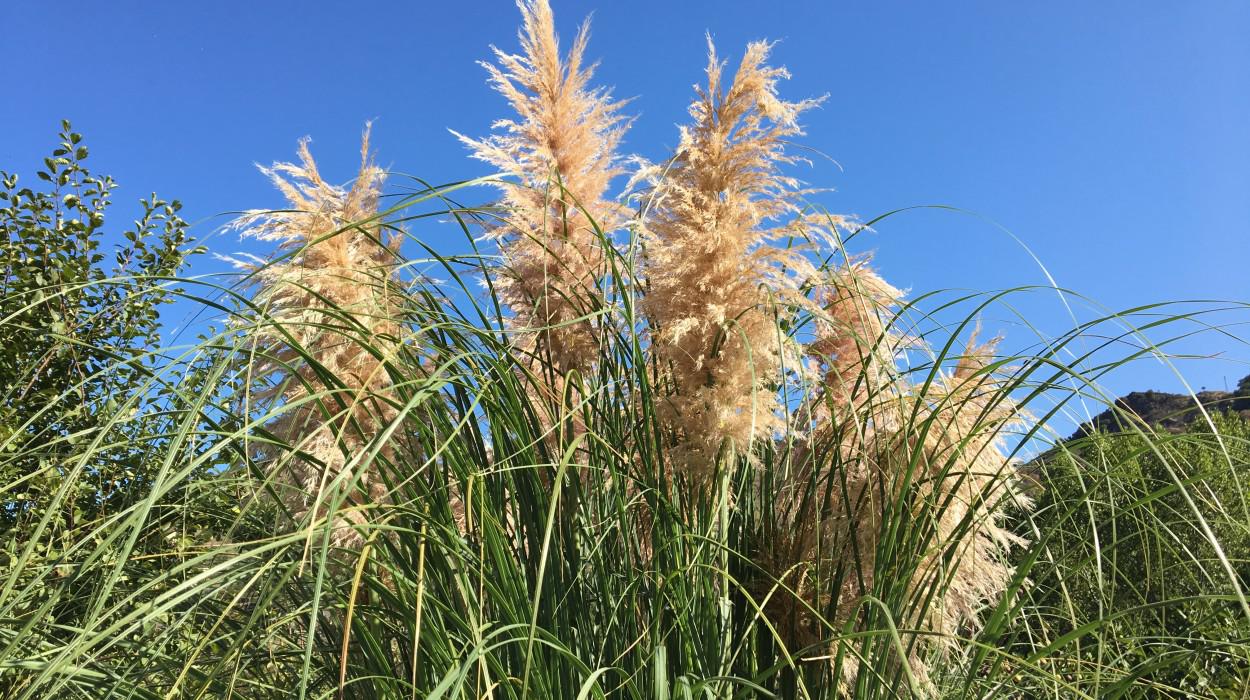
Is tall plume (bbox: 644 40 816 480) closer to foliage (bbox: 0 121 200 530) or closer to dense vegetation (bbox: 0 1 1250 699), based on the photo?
dense vegetation (bbox: 0 1 1250 699)

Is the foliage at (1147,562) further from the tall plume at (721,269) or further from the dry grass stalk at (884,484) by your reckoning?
the tall plume at (721,269)

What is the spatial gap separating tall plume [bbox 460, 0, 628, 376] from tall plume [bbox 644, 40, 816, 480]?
12.9 inches

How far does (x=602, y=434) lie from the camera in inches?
115

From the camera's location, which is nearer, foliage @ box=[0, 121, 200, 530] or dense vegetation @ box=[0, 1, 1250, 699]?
dense vegetation @ box=[0, 1, 1250, 699]

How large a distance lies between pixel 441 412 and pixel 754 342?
3.15ft

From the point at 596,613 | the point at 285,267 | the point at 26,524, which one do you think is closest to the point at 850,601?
the point at 596,613

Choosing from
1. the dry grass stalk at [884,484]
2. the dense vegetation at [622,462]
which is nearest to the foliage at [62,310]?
the dense vegetation at [622,462]

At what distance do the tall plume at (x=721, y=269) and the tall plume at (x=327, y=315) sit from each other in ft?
2.86

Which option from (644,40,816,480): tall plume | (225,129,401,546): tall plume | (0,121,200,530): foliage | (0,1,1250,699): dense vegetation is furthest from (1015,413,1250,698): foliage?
(0,121,200,530): foliage

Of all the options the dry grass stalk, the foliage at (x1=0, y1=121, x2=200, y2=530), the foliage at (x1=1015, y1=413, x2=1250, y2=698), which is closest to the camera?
the foliage at (x1=1015, y1=413, x2=1250, y2=698)

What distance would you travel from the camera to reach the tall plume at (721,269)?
8.48 feet

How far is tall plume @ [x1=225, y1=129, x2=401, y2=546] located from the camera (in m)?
2.60

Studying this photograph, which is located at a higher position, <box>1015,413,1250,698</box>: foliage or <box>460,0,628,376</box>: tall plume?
<box>460,0,628,376</box>: tall plume

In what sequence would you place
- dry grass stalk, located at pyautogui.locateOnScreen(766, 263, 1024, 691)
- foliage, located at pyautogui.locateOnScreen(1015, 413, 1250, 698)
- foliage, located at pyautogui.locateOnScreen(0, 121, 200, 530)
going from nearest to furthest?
foliage, located at pyautogui.locateOnScreen(1015, 413, 1250, 698) → dry grass stalk, located at pyautogui.locateOnScreen(766, 263, 1024, 691) → foliage, located at pyautogui.locateOnScreen(0, 121, 200, 530)
